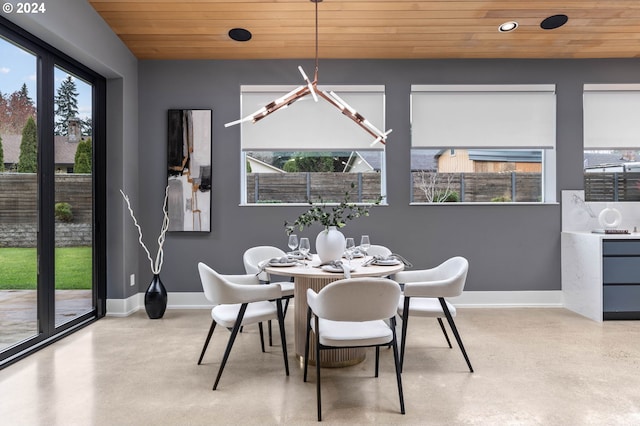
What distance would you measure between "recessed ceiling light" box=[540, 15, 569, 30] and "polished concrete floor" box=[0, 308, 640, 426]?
3.03 metres

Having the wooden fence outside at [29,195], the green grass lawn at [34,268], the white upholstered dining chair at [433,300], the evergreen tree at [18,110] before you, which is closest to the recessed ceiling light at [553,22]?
the white upholstered dining chair at [433,300]

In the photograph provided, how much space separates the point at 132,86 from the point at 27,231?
209 cm

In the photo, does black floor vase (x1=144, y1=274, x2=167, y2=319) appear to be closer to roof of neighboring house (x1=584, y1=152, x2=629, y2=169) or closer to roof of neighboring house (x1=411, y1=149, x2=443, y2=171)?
roof of neighboring house (x1=411, y1=149, x2=443, y2=171)

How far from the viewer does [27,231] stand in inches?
126

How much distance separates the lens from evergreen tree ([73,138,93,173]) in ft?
12.9

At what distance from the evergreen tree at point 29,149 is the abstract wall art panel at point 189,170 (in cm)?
143

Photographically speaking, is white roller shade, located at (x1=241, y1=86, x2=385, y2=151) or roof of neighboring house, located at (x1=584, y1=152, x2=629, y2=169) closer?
white roller shade, located at (x1=241, y1=86, x2=385, y2=151)

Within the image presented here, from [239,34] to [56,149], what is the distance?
209cm

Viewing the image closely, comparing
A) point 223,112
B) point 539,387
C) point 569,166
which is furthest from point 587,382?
point 223,112

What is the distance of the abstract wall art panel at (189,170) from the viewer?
15.0 ft

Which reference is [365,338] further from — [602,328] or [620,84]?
[620,84]

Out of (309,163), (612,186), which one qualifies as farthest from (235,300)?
(612,186)

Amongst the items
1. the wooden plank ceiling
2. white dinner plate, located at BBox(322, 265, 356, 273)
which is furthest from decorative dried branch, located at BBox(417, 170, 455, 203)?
white dinner plate, located at BBox(322, 265, 356, 273)

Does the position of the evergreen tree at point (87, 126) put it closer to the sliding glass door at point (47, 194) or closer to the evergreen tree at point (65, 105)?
the sliding glass door at point (47, 194)
